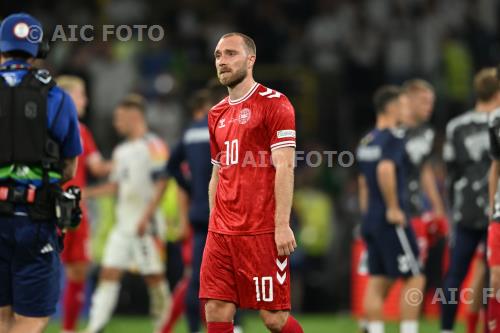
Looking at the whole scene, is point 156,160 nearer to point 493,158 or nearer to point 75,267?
point 75,267

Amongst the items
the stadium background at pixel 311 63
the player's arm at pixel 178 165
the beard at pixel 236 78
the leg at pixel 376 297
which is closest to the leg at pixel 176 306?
the player's arm at pixel 178 165

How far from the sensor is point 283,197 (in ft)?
24.4

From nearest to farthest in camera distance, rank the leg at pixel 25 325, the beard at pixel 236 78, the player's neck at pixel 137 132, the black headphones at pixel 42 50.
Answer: the beard at pixel 236 78 → the leg at pixel 25 325 → the black headphones at pixel 42 50 → the player's neck at pixel 137 132

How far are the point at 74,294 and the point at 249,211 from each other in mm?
4920

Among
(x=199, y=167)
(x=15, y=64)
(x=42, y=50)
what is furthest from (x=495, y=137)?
(x=15, y=64)

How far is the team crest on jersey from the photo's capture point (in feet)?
25.1

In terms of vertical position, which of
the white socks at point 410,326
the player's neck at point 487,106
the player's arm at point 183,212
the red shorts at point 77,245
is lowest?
the white socks at point 410,326

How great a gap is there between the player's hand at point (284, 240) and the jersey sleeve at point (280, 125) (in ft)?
1.82

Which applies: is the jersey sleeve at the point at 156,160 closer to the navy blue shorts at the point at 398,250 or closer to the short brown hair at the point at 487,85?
the navy blue shorts at the point at 398,250

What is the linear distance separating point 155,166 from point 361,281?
5.50m

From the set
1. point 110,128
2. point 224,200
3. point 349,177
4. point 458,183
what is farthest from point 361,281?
point 224,200

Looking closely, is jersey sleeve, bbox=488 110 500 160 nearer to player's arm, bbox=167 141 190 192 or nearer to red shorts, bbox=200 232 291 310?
red shorts, bbox=200 232 291 310

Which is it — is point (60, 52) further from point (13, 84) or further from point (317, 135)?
point (13, 84)

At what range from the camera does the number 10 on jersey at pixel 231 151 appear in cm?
768
